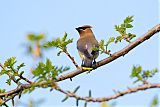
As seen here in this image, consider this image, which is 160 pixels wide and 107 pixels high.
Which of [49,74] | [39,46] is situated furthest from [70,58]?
[49,74]

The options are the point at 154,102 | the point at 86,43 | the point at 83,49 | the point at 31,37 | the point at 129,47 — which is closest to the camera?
the point at 154,102

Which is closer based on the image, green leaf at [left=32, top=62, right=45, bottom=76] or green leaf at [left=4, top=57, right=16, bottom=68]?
green leaf at [left=32, top=62, right=45, bottom=76]

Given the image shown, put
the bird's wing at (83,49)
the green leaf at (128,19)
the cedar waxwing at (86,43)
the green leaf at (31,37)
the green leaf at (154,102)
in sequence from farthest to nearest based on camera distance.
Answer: the bird's wing at (83,49), the cedar waxwing at (86,43), the green leaf at (31,37), the green leaf at (128,19), the green leaf at (154,102)

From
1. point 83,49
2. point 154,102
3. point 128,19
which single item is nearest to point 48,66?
point 154,102

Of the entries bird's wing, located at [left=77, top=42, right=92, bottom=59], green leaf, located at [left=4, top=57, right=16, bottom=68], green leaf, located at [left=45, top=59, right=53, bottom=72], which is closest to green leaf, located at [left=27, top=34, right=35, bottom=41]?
green leaf, located at [left=4, top=57, right=16, bottom=68]

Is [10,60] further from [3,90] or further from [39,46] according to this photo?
[39,46]

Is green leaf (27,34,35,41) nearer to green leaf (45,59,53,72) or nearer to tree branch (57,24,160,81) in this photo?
tree branch (57,24,160,81)

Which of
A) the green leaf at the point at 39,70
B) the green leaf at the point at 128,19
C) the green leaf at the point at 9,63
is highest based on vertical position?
the green leaf at the point at 128,19

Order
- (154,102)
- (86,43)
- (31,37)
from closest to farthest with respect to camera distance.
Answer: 1. (154,102)
2. (31,37)
3. (86,43)

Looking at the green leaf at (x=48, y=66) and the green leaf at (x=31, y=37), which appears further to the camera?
the green leaf at (x=31, y=37)

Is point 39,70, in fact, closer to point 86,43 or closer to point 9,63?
point 9,63

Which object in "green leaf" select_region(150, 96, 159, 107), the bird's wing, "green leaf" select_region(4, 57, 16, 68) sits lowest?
"green leaf" select_region(150, 96, 159, 107)

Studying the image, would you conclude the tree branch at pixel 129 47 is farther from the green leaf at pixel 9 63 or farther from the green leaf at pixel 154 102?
the green leaf at pixel 154 102

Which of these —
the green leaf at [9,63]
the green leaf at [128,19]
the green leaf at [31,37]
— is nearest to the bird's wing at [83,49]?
the green leaf at [31,37]
